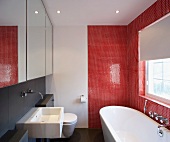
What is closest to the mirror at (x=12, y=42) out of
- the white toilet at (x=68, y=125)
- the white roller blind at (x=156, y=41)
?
the white toilet at (x=68, y=125)

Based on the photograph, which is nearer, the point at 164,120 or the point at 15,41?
the point at 15,41

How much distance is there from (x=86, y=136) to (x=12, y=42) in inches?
105

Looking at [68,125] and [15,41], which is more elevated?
[15,41]

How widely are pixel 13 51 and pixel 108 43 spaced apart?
105 inches

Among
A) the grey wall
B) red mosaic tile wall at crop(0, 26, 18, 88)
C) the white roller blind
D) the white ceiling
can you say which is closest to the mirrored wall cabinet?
red mosaic tile wall at crop(0, 26, 18, 88)

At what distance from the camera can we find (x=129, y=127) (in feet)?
9.62

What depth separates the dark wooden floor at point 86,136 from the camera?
311 centimetres

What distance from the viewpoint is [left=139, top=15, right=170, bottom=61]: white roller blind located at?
2.14 meters

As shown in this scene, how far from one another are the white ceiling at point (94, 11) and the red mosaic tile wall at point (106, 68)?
10.8 inches

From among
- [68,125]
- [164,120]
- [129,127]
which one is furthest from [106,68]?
[164,120]

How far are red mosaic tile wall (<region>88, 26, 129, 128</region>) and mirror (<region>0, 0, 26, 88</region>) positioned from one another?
224 centimetres

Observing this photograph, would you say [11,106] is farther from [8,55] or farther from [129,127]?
[129,127]

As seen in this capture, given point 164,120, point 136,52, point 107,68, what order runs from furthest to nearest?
1. point 107,68
2. point 136,52
3. point 164,120

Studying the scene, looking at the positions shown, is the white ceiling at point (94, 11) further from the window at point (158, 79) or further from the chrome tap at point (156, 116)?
the chrome tap at point (156, 116)
